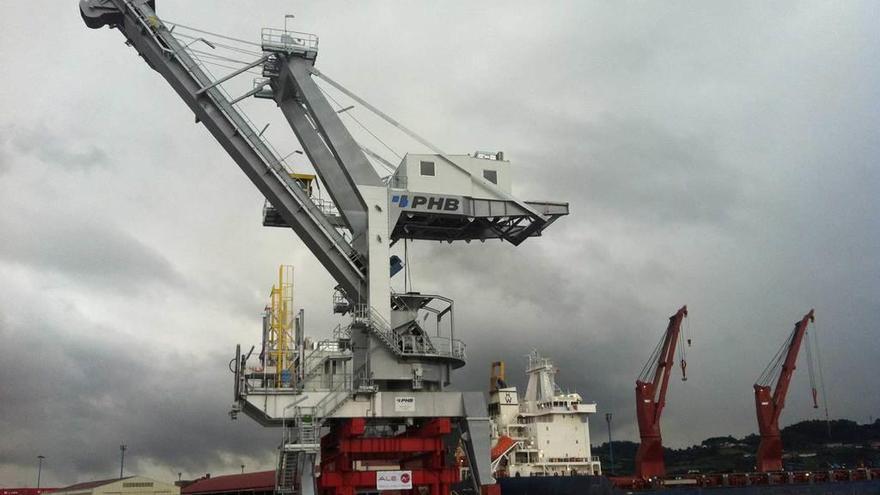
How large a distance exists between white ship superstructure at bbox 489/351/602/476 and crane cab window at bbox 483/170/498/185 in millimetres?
28419

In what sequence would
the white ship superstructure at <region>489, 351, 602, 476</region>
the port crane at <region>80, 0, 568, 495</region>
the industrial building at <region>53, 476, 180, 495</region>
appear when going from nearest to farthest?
the port crane at <region>80, 0, 568, 495</region>, the white ship superstructure at <region>489, 351, 602, 476</region>, the industrial building at <region>53, 476, 180, 495</region>

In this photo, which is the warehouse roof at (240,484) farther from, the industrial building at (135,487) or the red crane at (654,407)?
the red crane at (654,407)

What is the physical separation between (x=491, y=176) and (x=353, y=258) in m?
7.82

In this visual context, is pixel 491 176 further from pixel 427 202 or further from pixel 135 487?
pixel 135 487

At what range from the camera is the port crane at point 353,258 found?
30922mm

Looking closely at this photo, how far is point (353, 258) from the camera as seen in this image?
32.9m

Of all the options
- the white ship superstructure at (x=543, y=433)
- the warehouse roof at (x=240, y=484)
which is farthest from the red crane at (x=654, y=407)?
the warehouse roof at (x=240, y=484)

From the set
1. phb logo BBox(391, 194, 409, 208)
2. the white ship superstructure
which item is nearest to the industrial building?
the white ship superstructure

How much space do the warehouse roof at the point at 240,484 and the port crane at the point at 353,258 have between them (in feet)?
140

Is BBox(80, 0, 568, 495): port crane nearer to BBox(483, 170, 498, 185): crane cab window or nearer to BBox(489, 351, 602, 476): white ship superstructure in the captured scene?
BBox(483, 170, 498, 185): crane cab window

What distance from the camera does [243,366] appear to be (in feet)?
99.8

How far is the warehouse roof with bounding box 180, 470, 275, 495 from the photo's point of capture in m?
76.9

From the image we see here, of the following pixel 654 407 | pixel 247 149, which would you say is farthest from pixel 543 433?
pixel 247 149

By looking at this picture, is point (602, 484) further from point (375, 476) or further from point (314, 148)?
point (314, 148)
